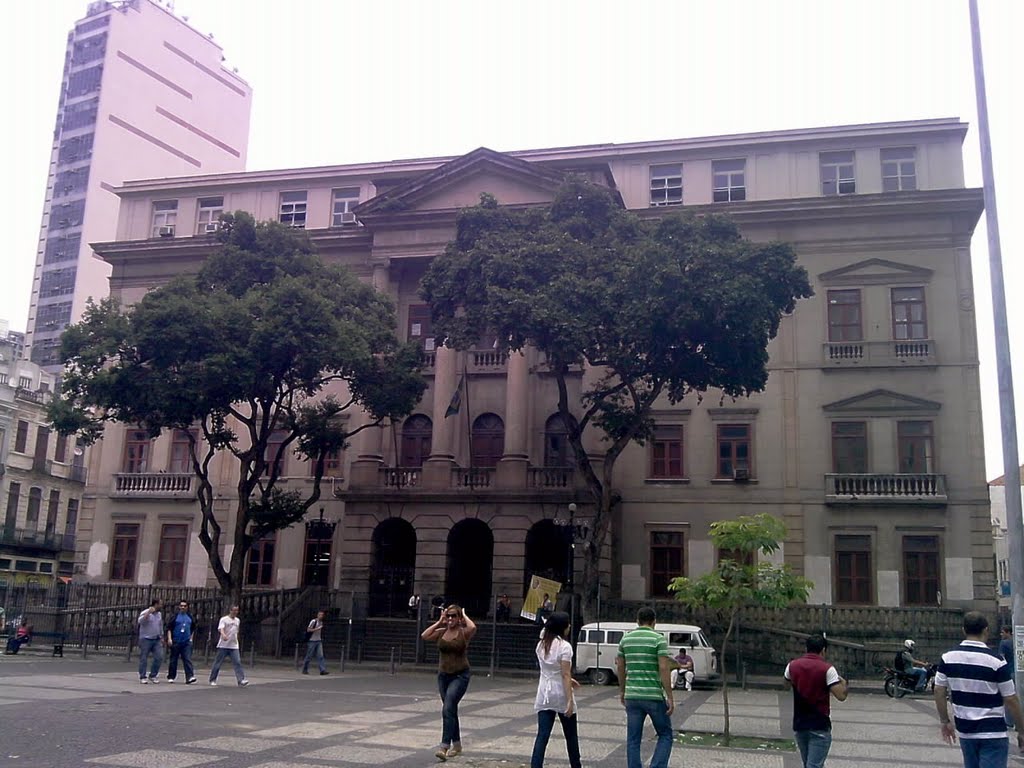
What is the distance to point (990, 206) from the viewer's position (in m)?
15.6

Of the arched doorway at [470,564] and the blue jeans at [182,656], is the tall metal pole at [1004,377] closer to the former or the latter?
the blue jeans at [182,656]

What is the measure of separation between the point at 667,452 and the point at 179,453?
19.8m

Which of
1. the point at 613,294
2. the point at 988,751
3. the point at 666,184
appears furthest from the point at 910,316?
the point at 988,751

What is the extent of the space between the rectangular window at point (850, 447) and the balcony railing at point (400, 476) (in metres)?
14.8

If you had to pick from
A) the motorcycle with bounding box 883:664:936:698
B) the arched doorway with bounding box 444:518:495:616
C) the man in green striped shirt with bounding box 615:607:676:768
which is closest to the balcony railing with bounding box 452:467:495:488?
the arched doorway with bounding box 444:518:495:616

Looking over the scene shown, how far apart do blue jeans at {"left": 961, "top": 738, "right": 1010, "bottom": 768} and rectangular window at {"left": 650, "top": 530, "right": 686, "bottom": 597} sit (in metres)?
28.0

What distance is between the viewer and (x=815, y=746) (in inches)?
391

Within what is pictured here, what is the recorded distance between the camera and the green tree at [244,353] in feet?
97.8

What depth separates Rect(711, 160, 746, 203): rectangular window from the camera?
39344 millimetres

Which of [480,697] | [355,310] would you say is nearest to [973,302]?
[355,310]

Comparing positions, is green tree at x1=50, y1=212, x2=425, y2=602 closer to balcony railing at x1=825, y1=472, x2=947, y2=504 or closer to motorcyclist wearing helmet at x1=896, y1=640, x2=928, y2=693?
balcony railing at x1=825, y1=472, x2=947, y2=504

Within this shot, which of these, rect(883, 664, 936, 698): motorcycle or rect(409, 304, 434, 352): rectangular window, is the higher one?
rect(409, 304, 434, 352): rectangular window

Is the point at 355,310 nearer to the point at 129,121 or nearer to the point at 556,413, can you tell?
the point at 556,413

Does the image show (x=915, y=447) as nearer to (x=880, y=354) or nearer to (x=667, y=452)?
(x=880, y=354)
